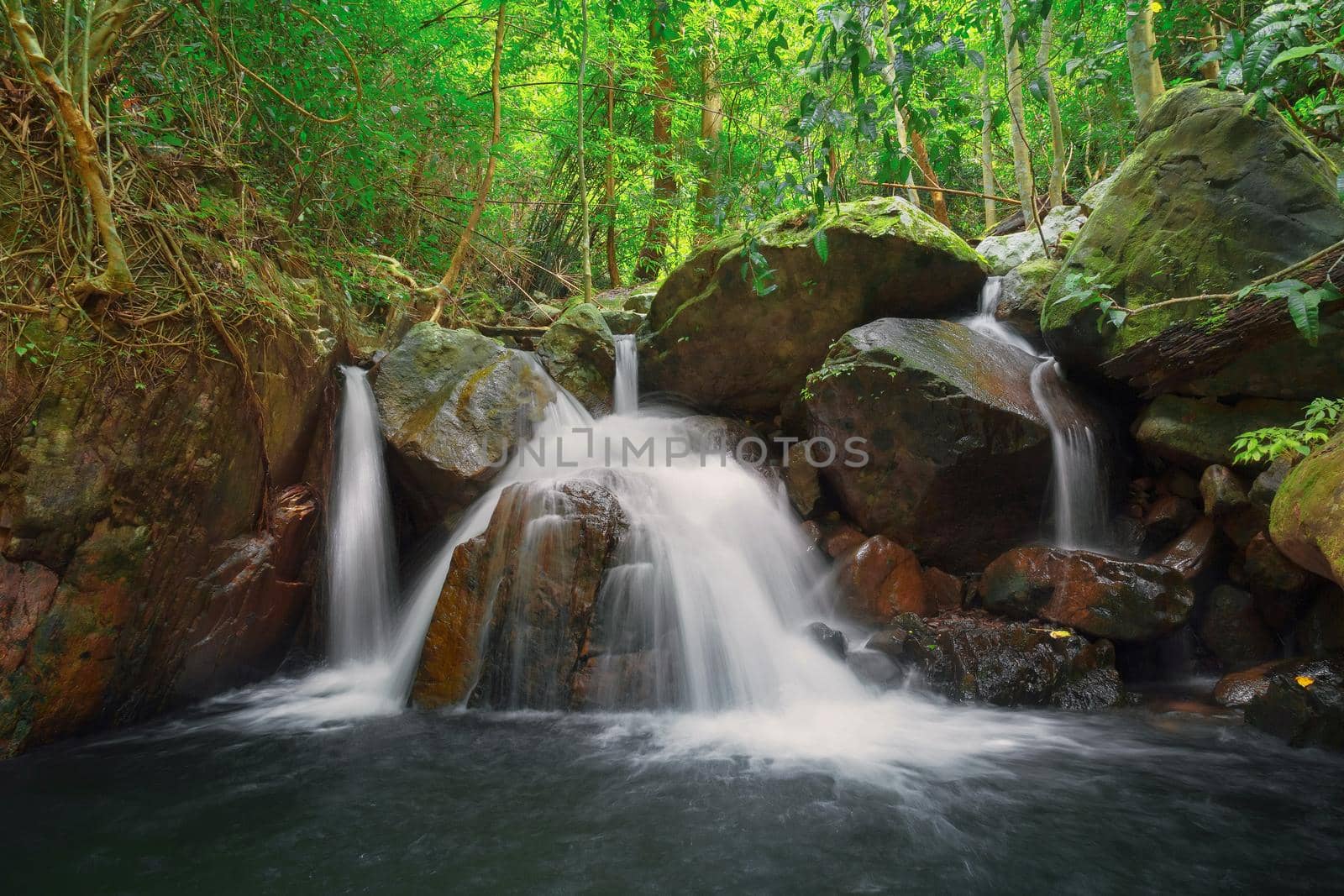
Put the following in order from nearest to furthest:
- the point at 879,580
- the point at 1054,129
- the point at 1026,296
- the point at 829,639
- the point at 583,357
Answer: the point at 829,639 < the point at 879,580 < the point at 1026,296 < the point at 583,357 < the point at 1054,129

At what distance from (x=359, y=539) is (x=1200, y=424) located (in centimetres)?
693

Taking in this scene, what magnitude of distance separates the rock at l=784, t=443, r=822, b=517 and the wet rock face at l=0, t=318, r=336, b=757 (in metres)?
4.34

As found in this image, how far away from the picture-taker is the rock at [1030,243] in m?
7.59

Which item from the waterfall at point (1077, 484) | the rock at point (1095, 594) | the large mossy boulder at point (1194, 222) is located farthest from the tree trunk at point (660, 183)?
the rock at point (1095, 594)

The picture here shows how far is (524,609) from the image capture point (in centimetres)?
484

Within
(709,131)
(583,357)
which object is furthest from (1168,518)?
(709,131)

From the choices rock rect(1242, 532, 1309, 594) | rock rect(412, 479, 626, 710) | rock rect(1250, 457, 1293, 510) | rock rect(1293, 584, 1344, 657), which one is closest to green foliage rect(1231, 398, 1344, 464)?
rock rect(1250, 457, 1293, 510)

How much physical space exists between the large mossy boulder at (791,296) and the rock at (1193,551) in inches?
119

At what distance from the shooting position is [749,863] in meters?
2.75

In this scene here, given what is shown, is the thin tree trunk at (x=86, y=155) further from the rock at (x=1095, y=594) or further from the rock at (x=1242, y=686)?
the rock at (x=1242, y=686)

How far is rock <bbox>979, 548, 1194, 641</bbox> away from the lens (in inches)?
185

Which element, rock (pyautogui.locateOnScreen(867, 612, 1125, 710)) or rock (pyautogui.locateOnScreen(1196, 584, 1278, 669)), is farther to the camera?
rock (pyautogui.locateOnScreen(1196, 584, 1278, 669))

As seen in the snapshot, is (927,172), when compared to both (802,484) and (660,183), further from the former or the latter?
(802,484)

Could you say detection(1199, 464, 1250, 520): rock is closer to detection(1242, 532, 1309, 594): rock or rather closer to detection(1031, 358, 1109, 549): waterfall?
detection(1242, 532, 1309, 594): rock
